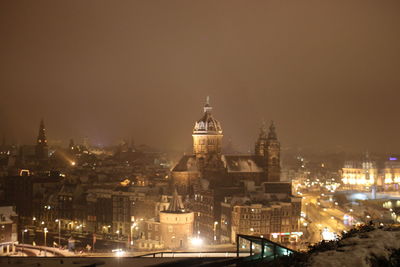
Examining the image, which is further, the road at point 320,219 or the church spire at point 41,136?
the church spire at point 41,136

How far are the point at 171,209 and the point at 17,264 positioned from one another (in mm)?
30621

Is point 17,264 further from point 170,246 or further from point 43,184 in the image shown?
point 43,184

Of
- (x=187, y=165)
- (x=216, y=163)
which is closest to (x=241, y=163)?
(x=216, y=163)

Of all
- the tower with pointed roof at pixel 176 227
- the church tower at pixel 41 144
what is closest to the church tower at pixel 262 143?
the tower with pointed roof at pixel 176 227

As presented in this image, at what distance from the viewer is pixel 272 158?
66.4 metres

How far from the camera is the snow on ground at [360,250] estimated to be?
15148mm

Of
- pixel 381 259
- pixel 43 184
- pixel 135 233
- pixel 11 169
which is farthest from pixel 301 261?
pixel 11 169

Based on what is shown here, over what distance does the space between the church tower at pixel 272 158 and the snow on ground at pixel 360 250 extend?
4865cm

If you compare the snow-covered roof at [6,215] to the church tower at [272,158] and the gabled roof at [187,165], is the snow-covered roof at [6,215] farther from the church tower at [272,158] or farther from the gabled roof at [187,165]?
the church tower at [272,158]

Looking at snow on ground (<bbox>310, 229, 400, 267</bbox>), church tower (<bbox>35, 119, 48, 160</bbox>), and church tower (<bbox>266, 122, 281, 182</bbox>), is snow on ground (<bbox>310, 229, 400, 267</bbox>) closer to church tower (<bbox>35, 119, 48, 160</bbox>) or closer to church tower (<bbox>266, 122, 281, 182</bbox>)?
church tower (<bbox>266, 122, 281, 182</bbox>)

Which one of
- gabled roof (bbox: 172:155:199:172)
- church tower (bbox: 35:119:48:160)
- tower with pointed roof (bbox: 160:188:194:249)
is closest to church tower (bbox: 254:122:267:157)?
gabled roof (bbox: 172:155:199:172)

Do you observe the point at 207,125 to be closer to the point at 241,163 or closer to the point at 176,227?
the point at 241,163

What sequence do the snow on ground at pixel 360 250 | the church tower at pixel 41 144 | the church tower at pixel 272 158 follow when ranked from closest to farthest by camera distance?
the snow on ground at pixel 360 250, the church tower at pixel 272 158, the church tower at pixel 41 144

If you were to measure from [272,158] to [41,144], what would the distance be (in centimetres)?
7120
